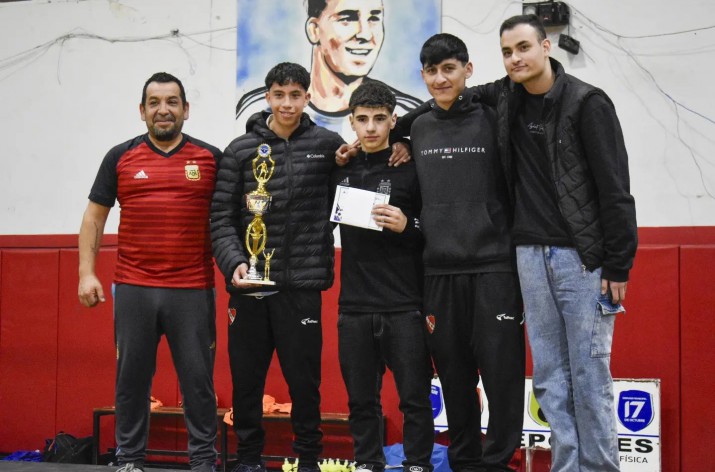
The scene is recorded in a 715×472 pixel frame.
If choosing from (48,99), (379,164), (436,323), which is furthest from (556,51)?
(48,99)

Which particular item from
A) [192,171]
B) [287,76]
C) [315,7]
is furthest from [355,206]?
[315,7]

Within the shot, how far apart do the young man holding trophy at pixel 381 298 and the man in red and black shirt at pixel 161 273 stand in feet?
2.30

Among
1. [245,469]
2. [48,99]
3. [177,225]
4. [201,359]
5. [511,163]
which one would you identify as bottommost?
[245,469]

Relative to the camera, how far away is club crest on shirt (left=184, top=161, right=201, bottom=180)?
143 inches

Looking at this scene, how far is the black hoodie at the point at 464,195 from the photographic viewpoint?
3.04 meters

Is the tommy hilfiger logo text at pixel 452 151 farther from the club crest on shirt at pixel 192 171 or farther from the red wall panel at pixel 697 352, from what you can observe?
the red wall panel at pixel 697 352

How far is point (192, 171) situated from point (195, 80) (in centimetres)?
261

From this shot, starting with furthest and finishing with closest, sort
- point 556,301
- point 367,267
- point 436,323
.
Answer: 1. point 367,267
2. point 436,323
3. point 556,301

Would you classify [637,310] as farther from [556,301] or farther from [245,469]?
[245,469]

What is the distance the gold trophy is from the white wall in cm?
243

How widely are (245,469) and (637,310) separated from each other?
2793 mm

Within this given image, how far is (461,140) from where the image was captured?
3.14 meters

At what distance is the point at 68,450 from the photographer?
5.50 m

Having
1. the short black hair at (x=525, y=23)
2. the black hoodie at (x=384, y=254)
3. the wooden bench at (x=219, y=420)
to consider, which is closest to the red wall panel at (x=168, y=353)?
the wooden bench at (x=219, y=420)
